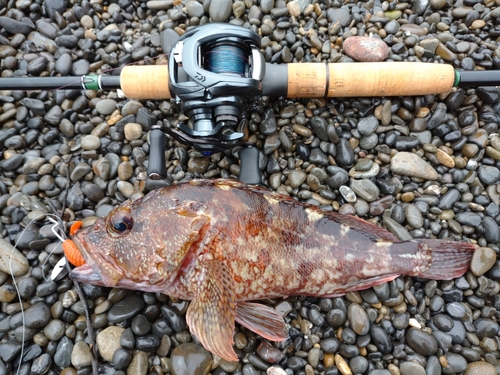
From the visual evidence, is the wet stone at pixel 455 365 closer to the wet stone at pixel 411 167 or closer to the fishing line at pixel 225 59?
the wet stone at pixel 411 167

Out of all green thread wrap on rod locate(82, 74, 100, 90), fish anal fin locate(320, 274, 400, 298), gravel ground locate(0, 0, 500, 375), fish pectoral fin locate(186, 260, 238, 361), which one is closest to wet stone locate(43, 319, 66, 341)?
gravel ground locate(0, 0, 500, 375)

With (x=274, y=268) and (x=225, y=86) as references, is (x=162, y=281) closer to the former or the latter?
(x=274, y=268)

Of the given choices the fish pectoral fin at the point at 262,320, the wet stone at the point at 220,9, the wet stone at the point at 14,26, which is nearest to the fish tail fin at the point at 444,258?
the fish pectoral fin at the point at 262,320

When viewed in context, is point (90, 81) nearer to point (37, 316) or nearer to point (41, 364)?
point (37, 316)

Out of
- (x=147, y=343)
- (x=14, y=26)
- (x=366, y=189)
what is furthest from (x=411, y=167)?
(x=14, y=26)

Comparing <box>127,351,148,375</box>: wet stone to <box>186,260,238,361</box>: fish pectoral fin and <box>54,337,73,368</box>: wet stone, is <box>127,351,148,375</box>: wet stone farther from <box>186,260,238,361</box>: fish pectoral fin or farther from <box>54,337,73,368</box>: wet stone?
<box>186,260,238,361</box>: fish pectoral fin

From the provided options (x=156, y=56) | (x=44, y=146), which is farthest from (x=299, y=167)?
(x=44, y=146)
